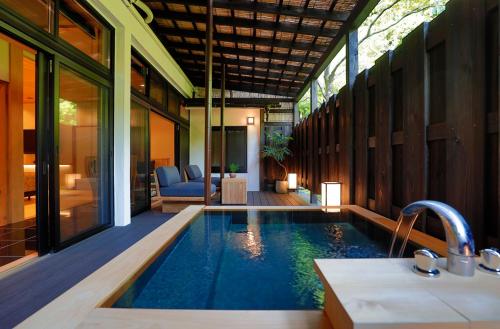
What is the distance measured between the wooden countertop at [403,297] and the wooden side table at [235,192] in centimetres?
505

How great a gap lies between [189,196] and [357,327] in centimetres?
500

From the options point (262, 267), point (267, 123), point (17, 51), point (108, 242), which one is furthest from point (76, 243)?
point (267, 123)

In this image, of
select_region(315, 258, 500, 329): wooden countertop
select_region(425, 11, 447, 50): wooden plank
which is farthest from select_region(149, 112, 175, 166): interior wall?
select_region(315, 258, 500, 329): wooden countertop

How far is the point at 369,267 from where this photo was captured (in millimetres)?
930

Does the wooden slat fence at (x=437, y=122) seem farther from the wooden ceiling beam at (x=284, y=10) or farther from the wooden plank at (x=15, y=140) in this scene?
the wooden plank at (x=15, y=140)

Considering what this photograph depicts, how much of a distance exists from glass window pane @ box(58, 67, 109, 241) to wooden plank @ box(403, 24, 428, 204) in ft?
11.0

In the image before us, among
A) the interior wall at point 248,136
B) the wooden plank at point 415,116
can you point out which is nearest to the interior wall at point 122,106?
the wooden plank at point 415,116

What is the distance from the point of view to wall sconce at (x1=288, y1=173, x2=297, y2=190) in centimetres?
793

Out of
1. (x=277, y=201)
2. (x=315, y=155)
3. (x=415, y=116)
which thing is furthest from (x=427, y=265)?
(x=277, y=201)

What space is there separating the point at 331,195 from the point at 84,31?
3571mm

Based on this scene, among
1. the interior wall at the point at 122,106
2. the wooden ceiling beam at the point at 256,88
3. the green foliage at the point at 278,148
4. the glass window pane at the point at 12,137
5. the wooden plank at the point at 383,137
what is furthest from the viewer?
the wooden ceiling beam at the point at 256,88

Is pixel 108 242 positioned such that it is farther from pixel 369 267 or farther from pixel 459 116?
pixel 459 116

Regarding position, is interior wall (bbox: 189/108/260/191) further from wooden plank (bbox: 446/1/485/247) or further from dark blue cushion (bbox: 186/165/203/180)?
wooden plank (bbox: 446/1/485/247)

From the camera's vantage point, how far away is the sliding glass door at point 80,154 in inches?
126
